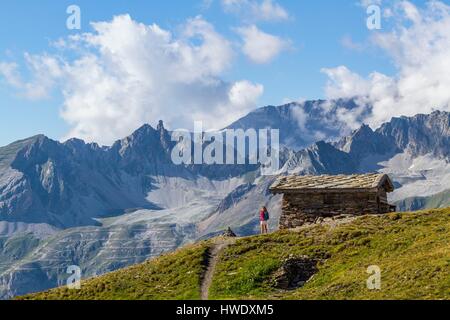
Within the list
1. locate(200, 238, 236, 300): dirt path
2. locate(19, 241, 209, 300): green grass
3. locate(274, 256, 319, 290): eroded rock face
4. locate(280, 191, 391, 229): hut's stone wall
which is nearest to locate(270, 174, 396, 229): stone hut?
locate(280, 191, 391, 229): hut's stone wall

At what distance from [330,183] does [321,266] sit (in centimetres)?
1320

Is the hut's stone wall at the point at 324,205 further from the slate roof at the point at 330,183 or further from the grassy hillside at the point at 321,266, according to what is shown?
the grassy hillside at the point at 321,266

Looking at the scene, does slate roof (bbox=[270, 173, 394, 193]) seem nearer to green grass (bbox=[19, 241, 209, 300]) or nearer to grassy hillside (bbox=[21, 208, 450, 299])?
grassy hillside (bbox=[21, 208, 450, 299])

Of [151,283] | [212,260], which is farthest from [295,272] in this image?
[151,283]

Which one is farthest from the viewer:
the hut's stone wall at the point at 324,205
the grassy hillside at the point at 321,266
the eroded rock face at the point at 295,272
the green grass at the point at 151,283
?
the hut's stone wall at the point at 324,205

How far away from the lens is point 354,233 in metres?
46.8

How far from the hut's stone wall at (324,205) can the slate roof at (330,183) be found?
1.95 feet

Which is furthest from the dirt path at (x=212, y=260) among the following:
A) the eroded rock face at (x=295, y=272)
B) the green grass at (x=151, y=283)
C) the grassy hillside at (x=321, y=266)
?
the eroded rock face at (x=295, y=272)

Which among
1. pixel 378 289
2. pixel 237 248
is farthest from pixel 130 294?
pixel 378 289

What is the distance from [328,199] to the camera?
53.9m

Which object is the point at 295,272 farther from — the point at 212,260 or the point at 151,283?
the point at 151,283

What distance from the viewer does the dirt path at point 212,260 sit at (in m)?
41.4
